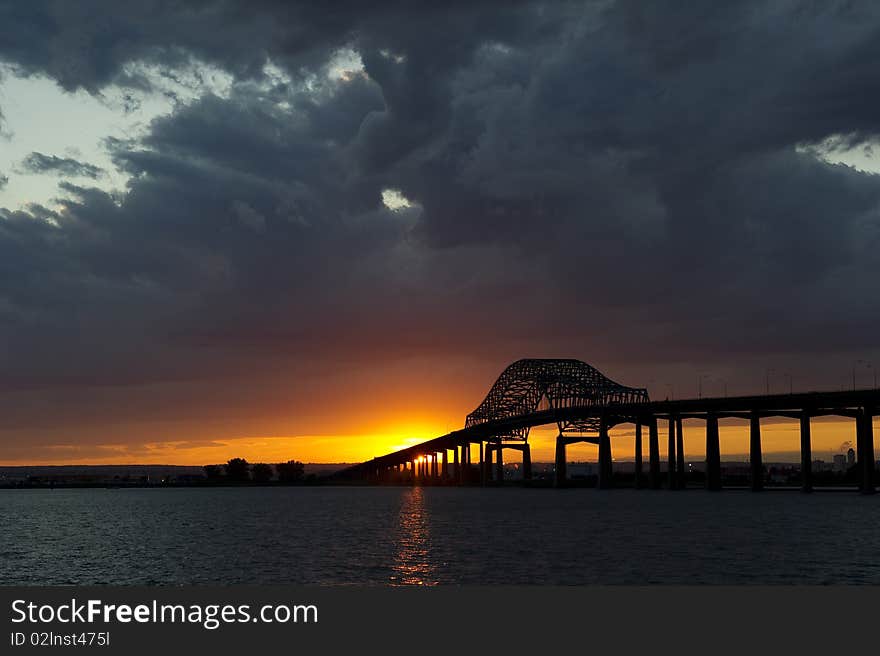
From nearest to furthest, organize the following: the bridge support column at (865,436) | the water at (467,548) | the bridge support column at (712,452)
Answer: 1. the water at (467,548)
2. the bridge support column at (865,436)
3. the bridge support column at (712,452)

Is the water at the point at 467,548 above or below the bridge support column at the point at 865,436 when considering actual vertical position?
below

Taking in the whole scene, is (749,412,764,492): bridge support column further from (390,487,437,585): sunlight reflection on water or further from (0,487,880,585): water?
(390,487,437,585): sunlight reflection on water

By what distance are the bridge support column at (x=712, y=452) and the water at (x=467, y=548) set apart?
145 ft

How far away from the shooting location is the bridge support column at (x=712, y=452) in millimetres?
175000

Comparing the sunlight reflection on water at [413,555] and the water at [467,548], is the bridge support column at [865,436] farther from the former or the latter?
the sunlight reflection on water at [413,555]

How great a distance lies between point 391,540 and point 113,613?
167 feet

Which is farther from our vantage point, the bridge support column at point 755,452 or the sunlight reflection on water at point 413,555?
the bridge support column at point 755,452

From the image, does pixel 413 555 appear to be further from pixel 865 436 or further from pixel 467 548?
pixel 865 436

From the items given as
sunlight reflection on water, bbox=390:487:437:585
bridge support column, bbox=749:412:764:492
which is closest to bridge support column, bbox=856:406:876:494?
bridge support column, bbox=749:412:764:492

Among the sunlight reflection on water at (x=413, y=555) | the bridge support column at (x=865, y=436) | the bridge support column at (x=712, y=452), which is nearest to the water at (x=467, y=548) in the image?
the sunlight reflection on water at (x=413, y=555)

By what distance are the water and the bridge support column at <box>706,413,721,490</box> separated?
44.1m

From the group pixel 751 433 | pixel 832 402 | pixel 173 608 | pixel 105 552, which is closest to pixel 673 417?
pixel 751 433

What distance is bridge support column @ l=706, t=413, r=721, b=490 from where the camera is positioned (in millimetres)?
175000

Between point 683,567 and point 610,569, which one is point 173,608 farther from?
point 683,567
